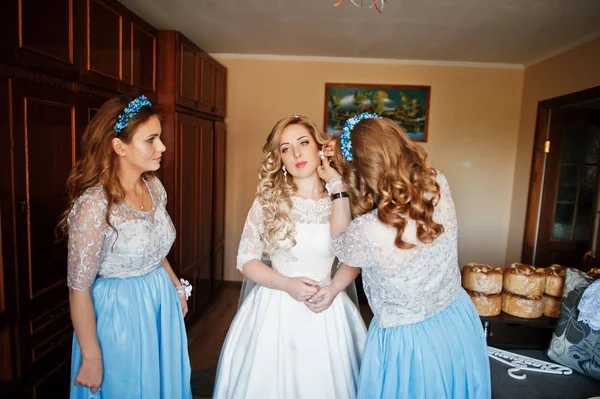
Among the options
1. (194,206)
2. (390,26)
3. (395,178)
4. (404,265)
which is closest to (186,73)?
(194,206)

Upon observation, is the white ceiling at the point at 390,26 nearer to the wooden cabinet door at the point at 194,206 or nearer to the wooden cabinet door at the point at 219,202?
the wooden cabinet door at the point at 194,206

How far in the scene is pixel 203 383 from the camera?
289 centimetres

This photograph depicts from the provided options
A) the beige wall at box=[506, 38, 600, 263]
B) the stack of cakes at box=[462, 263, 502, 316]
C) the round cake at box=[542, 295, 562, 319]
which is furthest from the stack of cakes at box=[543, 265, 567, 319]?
the beige wall at box=[506, 38, 600, 263]

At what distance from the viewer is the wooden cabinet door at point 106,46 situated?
2.30 m

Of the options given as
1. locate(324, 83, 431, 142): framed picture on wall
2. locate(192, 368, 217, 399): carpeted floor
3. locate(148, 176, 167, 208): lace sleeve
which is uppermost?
locate(324, 83, 431, 142): framed picture on wall

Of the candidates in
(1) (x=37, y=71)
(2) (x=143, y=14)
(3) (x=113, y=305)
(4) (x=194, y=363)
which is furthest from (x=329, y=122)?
(3) (x=113, y=305)

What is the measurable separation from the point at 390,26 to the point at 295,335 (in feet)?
9.07

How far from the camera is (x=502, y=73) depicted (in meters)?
4.87

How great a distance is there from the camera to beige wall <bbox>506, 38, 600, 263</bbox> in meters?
3.65

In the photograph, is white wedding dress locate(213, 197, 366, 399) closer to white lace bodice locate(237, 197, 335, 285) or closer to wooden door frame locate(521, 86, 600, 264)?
white lace bodice locate(237, 197, 335, 285)

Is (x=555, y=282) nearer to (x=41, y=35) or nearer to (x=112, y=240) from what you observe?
(x=112, y=240)

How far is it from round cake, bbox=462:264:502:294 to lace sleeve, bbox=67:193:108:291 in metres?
2.02

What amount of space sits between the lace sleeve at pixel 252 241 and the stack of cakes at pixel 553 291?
1.74m

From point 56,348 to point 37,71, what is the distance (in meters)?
1.36
